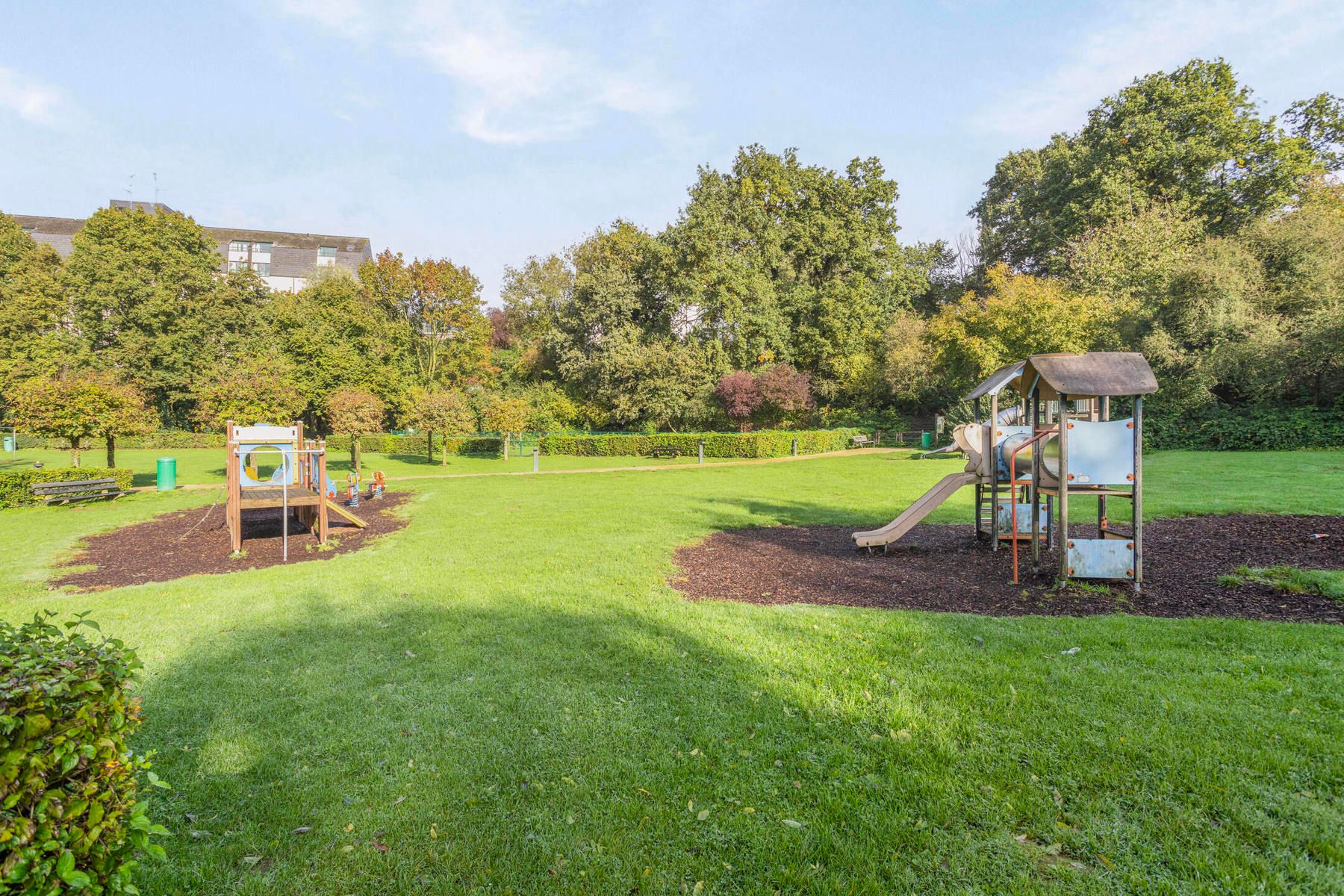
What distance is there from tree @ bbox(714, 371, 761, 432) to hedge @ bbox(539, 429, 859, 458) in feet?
6.22

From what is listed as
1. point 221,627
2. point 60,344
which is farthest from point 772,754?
point 60,344

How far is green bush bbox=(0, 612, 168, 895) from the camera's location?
59.6 inches

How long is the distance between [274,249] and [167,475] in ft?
180

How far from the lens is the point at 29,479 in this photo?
1386 centimetres

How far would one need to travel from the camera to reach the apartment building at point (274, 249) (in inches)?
2217

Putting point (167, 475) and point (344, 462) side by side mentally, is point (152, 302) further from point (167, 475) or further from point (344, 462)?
point (167, 475)

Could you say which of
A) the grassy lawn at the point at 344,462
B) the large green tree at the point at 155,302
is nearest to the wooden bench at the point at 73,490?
the grassy lawn at the point at 344,462

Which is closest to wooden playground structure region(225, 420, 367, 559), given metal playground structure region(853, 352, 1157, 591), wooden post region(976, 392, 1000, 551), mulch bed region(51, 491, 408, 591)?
mulch bed region(51, 491, 408, 591)

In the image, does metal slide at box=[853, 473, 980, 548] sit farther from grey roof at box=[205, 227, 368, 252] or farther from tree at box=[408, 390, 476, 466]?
grey roof at box=[205, 227, 368, 252]

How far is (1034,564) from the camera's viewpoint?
7.04m

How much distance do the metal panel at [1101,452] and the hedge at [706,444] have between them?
23.0 metres

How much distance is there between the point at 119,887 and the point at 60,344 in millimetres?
49846

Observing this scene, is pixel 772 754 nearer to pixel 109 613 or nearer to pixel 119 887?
pixel 119 887

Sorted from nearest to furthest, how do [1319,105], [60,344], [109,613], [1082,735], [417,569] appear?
[1082,735] < [109,613] < [417,569] < [1319,105] < [60,344]
